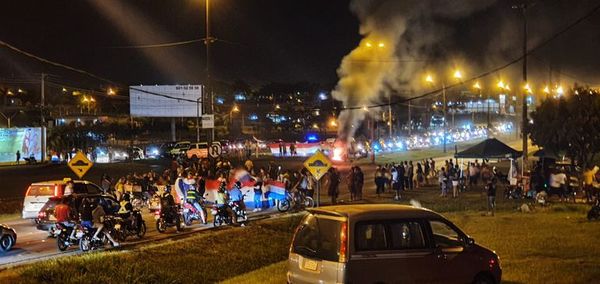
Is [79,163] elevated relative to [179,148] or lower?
lower

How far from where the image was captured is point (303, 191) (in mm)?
25250

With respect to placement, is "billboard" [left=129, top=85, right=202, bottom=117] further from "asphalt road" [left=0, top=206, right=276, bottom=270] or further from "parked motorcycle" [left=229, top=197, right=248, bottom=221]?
"parked motorcycle" [left=229, top=197, right=248, bottom=221]

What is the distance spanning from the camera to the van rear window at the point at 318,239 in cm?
827

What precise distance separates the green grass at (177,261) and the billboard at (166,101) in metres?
43.0

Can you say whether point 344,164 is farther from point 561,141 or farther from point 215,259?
point 215,259

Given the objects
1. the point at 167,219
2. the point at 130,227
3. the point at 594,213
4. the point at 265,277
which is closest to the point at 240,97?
the point at 167,219

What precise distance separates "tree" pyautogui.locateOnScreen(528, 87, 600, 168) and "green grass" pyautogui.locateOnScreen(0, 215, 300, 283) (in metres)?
21.2

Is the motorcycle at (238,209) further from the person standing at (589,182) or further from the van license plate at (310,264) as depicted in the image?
the person standing at (589,182)

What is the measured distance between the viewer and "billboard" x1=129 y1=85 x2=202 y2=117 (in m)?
59.9

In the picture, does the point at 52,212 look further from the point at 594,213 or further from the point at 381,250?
the point at 594,213

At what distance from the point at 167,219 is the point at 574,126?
23809 mm

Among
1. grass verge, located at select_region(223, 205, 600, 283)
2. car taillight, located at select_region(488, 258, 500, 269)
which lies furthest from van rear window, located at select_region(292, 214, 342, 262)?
grass verge, located at select_region(223, 205, 600, 283)

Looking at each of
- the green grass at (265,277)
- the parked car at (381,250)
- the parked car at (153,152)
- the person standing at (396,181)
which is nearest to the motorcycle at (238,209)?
the green grass at (265,277)

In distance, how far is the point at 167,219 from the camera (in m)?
18.8
